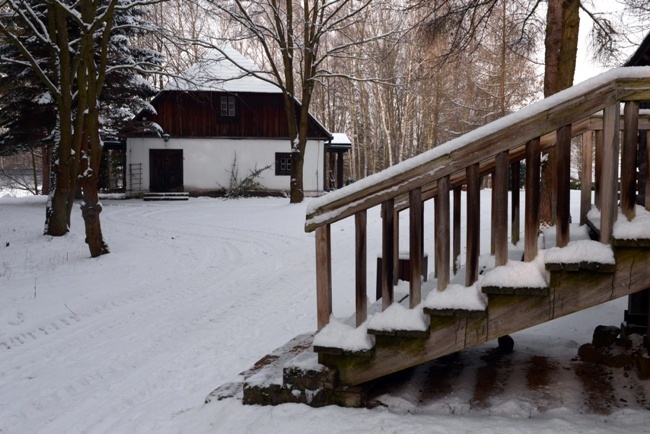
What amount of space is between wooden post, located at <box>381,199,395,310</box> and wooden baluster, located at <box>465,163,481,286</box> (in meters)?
0.51

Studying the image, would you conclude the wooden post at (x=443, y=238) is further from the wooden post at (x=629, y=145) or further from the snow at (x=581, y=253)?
the wooden post at (x=629, y=145)

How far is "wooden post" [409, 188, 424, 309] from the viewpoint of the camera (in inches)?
144

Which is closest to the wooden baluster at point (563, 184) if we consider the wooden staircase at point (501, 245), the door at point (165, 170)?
the wooden staircase at point (501, 245)

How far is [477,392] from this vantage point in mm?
3730

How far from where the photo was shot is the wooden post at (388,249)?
3740 millimetres

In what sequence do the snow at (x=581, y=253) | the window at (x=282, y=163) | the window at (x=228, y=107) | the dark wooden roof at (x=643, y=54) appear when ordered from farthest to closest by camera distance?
the window at (x=282, y=163), the window at (x=228, y=107), the dark wooden roof at (x=643, y=54), the snow at (x=581, y=253)

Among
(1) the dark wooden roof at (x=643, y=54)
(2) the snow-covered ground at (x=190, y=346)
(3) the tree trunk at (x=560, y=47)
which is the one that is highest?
(3) the tree trunk at (x=560, y=47)

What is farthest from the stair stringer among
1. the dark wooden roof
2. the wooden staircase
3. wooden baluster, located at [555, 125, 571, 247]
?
the dark wooden roof

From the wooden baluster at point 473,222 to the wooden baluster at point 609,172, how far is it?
2.42ft

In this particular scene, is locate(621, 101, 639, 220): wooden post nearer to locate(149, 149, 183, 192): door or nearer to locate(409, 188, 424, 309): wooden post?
locate(409, 188, 424, 309): wooden post

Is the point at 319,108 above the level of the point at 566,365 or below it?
above

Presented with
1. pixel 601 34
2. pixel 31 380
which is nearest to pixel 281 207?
pixel 601 34

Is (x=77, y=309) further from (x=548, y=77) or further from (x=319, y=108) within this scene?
(x=319, y=108)

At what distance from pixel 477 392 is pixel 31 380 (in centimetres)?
412
